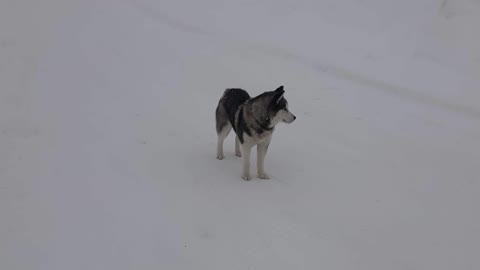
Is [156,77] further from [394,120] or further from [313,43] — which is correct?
[394,120]

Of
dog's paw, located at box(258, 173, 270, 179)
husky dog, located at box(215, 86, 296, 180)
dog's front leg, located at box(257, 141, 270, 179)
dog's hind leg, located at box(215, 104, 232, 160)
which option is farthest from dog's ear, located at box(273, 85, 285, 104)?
dog's paw, located at box(258, 173, 270, 179)

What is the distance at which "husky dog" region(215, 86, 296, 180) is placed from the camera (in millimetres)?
4836

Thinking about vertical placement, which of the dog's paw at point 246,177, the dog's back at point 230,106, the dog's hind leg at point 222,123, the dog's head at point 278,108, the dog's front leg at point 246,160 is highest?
the dog's head at point 278,108

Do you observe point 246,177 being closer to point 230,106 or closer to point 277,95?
point 230,106

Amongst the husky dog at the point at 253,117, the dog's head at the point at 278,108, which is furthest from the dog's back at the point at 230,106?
the dog's head at the point at 278,108

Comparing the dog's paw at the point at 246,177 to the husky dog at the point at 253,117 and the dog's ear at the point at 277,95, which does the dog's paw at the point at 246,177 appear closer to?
the husky dog at the point at 253,117

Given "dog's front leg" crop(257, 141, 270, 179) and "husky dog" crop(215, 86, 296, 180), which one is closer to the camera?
"husky dog" crop(215, 86, 296, 180)

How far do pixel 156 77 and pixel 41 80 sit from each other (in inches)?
79.0

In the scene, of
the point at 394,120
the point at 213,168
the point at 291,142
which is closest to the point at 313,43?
the point at 394,120

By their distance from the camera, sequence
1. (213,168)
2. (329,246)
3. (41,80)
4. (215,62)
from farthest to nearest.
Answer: (215,62), (41,80), (213,168), (329,246)

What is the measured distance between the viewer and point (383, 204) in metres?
4.97

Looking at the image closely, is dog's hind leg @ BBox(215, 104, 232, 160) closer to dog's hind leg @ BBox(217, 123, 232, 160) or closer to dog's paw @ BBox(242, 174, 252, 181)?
dog's hind leg @ BBox(217, 123, 232, 160)

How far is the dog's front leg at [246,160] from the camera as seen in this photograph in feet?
16.7

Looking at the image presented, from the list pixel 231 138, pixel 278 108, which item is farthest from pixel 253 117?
pixel 231 138
